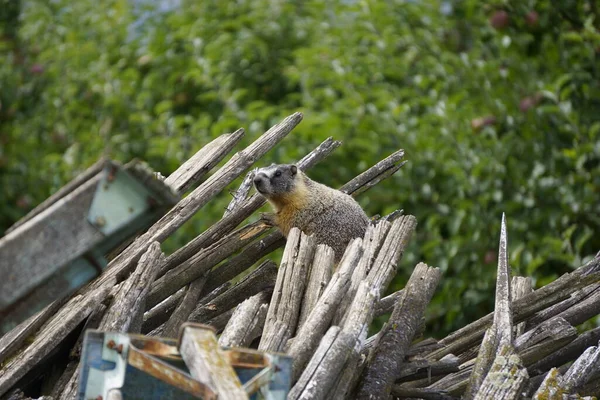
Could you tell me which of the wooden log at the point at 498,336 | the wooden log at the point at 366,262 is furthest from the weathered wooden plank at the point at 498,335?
the wooden log at the point at 366,262

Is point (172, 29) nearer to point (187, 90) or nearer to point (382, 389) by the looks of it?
point (187, 90)

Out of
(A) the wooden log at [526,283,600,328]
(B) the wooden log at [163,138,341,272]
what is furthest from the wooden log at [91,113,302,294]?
(A) the wooden log at [526,283,600,328]

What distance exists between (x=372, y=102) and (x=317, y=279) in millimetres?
6157

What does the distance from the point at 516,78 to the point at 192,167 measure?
483 centimetres

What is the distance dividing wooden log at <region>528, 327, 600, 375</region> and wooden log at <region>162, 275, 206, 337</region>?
1.55 metres

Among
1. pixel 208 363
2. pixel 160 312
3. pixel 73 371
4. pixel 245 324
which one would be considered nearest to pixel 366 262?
pixel 245 324

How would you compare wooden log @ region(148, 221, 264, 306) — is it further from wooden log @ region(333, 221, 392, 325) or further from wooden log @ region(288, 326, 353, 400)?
wooden log @ region(288, 326, 353, 400)

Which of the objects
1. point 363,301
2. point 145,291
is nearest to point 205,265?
point 145,291

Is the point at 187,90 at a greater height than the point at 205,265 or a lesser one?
lesser

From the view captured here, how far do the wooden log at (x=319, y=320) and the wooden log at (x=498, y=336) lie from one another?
1.95 ft

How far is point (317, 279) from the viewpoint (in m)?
4.10

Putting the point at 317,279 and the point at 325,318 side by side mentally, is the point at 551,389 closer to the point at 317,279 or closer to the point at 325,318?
the point at 325,318

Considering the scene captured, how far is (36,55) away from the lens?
→ 12758 millimetres

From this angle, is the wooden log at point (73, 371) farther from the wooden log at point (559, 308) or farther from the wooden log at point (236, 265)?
the wooden log at point (559, 308)
